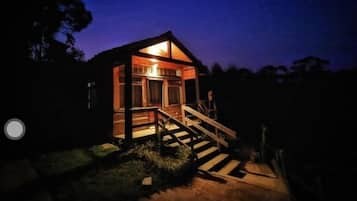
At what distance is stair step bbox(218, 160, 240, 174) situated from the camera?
19.2 ft

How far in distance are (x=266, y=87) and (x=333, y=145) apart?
5504mm

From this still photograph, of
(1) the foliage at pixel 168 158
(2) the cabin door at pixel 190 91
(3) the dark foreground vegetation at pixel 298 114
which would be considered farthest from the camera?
(2) the cabin door at pixel 190 91

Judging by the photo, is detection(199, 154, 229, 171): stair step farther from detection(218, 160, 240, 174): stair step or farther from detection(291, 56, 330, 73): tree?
detection(291, 56, 330, 73): tree

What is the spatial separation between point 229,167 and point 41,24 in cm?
1442

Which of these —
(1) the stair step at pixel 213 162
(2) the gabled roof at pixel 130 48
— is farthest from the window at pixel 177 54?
(1) the stair step at pixel 213 162

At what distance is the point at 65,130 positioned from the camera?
28.0ft

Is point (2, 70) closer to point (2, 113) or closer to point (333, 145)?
point (2, 113)

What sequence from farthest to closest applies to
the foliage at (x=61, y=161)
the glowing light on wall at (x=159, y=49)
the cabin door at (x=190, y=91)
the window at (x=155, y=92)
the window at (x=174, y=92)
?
the cabin door at (x=190, y=91), the window at (x=174, y=92), the window at (x=155, y=92), the glowing light on wall at (x=159, y=49), the foliage at (x=61, y=161)

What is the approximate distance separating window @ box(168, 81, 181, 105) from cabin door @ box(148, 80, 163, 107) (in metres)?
0.70

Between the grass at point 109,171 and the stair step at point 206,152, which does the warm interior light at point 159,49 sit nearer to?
the grass at point 109,171

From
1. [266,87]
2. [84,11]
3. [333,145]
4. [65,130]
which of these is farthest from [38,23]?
[333,145]

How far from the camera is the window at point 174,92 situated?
1002 centimetres

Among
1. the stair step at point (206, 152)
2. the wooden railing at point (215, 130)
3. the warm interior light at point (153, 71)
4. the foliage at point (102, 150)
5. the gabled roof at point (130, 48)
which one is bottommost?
the stair step at point (206, 152)

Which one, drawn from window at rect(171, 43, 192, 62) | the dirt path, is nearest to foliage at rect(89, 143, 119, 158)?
the dirt path
